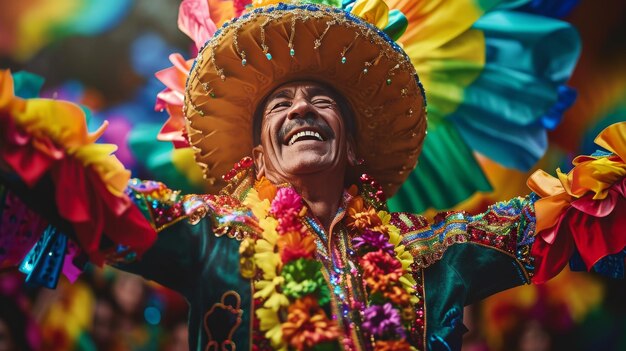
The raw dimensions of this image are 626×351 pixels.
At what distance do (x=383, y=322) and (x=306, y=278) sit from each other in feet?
0.91

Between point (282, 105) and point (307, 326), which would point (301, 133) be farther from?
→ point (307, 326)

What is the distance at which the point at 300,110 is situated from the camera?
260 centimetres

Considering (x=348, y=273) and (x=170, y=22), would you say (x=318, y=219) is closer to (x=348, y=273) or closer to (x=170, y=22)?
(x=348, y=273)

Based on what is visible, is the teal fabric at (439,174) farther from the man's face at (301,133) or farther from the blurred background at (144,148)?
the man's face at (301,133)

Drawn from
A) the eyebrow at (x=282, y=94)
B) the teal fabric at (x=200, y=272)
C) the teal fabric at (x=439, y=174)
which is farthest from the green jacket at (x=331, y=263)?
the teal fabric at (x=439, y=174)

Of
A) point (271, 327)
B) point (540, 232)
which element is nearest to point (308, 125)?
point (271, 327)

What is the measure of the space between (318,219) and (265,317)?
0.49 meters

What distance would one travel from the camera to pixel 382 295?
2.32 meters

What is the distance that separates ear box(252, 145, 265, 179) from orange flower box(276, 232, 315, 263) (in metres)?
0.42

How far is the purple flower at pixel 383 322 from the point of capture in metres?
2.26

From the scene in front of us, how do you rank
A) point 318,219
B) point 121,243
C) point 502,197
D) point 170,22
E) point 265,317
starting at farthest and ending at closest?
point 502,197, point 170,22, point 318,219, point 265,317, point 121,243

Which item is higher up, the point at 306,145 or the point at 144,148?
the point at 144,148

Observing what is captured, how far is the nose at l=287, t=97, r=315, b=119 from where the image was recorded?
260cm

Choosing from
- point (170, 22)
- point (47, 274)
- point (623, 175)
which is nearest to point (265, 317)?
point (47, 274)
